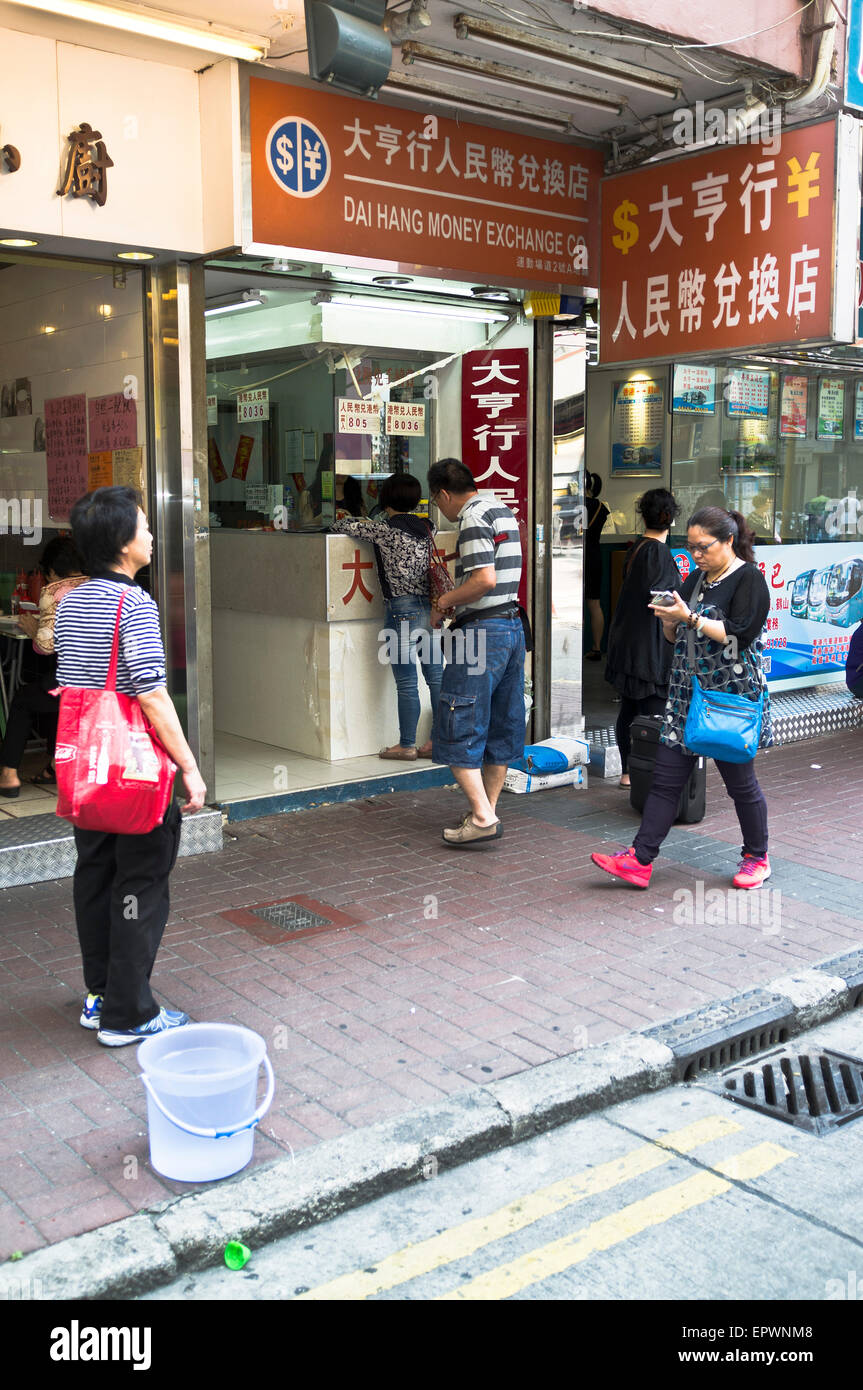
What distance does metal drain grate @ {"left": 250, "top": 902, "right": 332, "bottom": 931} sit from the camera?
211 inches

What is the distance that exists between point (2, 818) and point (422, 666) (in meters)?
2.74

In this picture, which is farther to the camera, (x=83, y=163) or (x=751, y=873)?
(x=751, y=873)

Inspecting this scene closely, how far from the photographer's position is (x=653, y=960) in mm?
5012

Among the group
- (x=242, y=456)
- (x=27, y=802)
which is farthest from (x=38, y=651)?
(x=242, y=456)

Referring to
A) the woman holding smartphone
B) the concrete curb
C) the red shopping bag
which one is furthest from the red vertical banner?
the red shopping bag

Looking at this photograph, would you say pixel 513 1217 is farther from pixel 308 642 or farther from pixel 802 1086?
pixel 308 642

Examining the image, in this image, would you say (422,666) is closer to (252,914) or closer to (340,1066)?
(252,914)

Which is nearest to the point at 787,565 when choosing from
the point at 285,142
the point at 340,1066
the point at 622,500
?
the point at 622,500

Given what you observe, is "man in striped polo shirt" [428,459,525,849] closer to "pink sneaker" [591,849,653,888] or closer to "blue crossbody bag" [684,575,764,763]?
"pink sneaker" [591,849,653,888]

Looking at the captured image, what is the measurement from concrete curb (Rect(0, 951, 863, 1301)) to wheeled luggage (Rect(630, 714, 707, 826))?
2175 millimetres

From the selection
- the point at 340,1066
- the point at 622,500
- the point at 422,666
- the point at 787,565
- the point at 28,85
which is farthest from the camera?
the point at 622,500

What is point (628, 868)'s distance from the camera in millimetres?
5844

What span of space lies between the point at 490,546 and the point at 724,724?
148 centimetres

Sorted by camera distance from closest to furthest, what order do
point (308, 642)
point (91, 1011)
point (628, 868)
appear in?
1. point (91, 1011)
2. point (628, 868)
3. point (308, 642)
